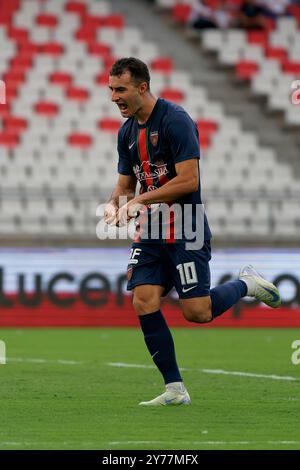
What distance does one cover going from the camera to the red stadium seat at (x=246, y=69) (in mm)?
24500

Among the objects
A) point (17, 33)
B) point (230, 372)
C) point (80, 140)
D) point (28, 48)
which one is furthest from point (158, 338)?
point (17, 33)

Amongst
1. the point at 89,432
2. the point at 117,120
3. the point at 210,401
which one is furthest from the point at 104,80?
the point at 89,432

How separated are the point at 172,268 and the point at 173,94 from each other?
49.3 ft

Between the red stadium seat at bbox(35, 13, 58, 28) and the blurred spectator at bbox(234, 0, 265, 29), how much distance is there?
4182 millimetres

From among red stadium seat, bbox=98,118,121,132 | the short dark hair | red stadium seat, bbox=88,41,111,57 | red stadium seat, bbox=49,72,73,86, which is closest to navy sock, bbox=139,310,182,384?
the short dark hair

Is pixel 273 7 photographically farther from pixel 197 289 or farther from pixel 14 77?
pixel 197 289

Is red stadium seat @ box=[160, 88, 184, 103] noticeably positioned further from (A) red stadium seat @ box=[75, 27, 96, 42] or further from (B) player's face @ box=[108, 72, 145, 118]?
(B) player's face @ box=[108, 72, 145, 118]

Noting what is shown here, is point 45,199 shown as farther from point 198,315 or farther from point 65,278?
point 198,315

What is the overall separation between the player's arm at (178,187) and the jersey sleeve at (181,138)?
0.05 m

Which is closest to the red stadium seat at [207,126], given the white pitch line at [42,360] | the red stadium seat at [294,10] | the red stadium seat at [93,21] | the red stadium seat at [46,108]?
the red stadium seat at [46,108]

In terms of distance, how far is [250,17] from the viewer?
83.9ft

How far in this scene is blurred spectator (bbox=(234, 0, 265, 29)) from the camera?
83.7ft

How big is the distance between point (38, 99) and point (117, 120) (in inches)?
59.4

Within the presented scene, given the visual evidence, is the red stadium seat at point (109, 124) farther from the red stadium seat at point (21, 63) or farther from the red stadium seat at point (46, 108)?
the red stadium seat at point (21, 63)
